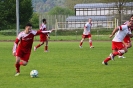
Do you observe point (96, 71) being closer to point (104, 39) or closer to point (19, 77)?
point (19, 77)

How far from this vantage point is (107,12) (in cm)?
7788

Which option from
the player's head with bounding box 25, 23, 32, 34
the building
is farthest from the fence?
the player's head with bounding box 25, 23, 32, 34

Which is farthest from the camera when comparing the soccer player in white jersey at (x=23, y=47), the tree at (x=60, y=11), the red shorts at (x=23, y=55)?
the tree at (x=60, y=11)

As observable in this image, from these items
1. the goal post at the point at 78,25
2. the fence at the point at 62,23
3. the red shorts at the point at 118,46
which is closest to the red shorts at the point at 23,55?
the red shorts at the point at 118,46

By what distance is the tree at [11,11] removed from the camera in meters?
70.9

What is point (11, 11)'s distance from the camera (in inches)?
2842

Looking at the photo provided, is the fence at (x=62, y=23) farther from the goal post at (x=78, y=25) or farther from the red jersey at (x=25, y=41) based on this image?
the red jersey at (x=25, y=41)

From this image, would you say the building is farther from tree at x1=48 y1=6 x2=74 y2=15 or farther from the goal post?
tree at x1=48 y1=6 x2=74 y2=15

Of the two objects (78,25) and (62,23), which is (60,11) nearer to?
(78,25)

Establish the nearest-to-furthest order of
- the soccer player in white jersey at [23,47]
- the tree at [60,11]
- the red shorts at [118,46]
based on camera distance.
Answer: the soccer player in white jersey at [23,47] → the red shorts at [118,46] → the tree at [60,11]

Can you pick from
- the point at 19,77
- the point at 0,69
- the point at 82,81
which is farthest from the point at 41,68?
the point at 82,81

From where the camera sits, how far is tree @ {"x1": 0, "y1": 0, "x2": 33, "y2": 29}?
70875 mm

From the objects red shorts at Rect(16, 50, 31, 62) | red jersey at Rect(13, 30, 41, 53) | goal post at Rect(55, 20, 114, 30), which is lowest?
goal post at Rect(55, 20, 114, 30)

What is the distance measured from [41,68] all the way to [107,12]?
6284 cm
